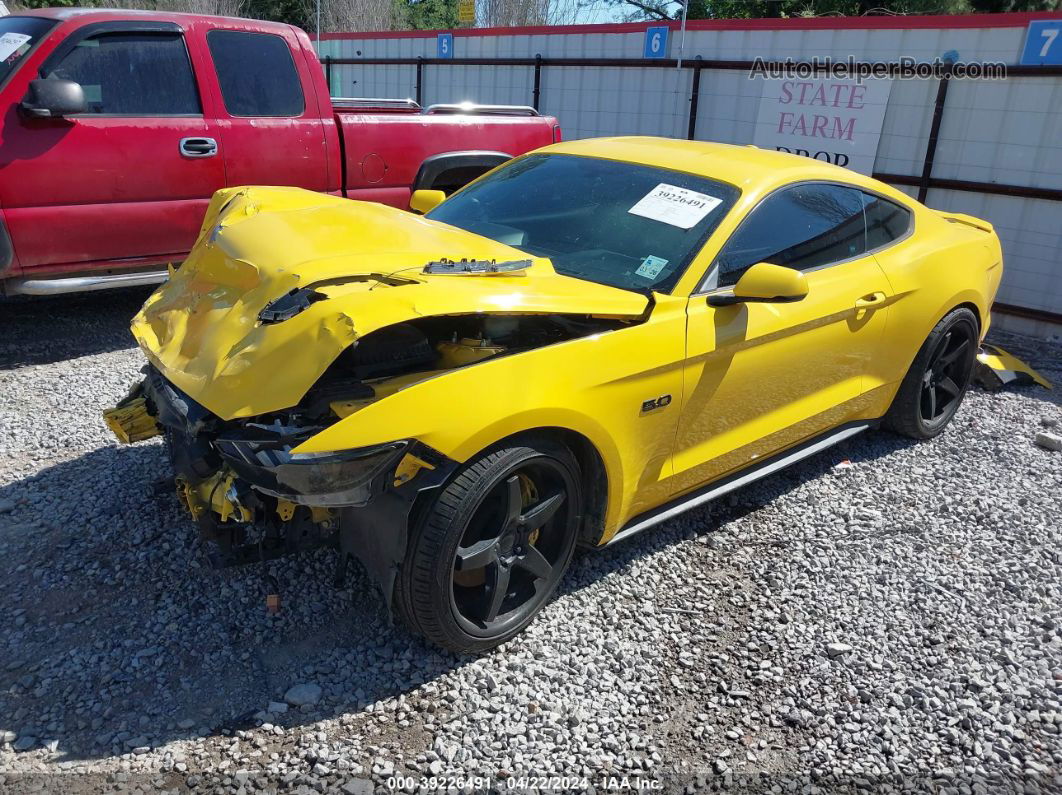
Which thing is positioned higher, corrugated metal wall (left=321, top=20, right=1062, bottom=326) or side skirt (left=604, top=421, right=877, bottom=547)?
corrugated metal wall (left=321, top=20, right=1062, bottom=326)

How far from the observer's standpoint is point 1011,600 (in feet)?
11.9

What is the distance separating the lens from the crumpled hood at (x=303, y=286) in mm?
2631

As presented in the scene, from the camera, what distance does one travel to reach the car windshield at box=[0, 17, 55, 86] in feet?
17.4

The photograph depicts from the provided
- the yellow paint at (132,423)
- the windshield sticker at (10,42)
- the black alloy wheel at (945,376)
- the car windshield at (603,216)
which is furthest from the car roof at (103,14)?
the black alloy wheel at (945,376)

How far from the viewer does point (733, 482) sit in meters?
3.83

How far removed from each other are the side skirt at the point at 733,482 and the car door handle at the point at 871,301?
0.71 metres

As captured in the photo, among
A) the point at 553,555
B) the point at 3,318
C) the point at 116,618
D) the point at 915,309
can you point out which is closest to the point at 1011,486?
the point at 915,309

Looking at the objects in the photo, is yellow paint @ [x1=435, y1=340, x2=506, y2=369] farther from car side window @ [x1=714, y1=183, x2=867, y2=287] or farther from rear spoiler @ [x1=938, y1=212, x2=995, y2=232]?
rear spoiler @ [x1=938, y1=212, x2=995, y2=232]

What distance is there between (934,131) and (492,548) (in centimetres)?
714

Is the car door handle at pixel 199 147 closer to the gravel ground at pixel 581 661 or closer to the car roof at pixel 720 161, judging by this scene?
the gravel ground at pixel 581 661

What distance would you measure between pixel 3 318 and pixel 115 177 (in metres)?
1.79

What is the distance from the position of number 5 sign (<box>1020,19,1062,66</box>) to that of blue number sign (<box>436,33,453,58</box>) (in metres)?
8.12

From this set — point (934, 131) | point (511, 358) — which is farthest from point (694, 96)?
point (511, 358)

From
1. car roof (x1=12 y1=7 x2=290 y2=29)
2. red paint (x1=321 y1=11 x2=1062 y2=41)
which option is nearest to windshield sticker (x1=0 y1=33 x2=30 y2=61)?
car roof (x1=12 y1=7 x2=290 y2=29)
